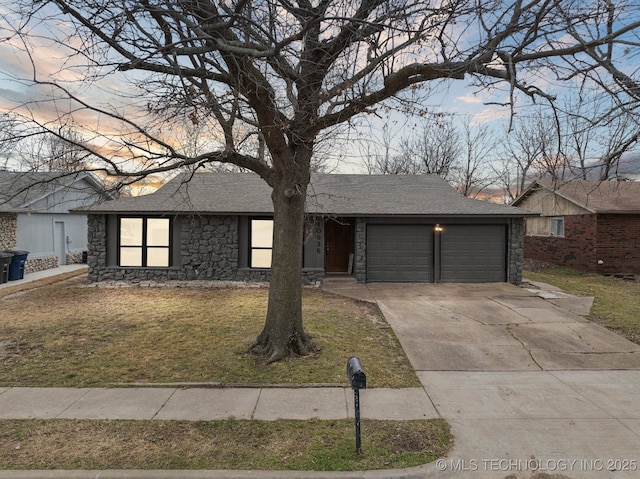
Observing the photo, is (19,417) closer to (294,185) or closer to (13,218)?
(294,185)

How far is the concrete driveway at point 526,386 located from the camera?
3387 millimetres

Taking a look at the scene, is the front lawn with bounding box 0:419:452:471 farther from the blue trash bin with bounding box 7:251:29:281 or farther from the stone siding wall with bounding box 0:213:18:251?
the stone siding wall with bounding box 0:213:18:251

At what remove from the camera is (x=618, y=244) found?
16047mm

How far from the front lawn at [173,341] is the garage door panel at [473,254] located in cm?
483

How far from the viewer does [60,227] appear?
18.1 meters

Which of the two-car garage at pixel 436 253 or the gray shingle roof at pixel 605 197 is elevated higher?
the gray shingle roof at pixel 605 197

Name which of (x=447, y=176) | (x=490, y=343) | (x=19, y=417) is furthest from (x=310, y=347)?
(x=447, y=176)

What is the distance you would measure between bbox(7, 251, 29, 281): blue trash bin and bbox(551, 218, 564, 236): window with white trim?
24515mm

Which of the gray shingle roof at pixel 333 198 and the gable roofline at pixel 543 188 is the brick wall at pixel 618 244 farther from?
the gray shingle roof at pixel 333 198

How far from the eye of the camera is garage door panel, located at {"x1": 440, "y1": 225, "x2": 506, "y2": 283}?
13.2 meters

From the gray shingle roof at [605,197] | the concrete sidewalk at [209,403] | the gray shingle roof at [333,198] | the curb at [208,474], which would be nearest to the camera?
the curb at [208,474]

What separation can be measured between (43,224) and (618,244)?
86.6 feet

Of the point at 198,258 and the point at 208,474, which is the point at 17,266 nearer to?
the point at 198,258

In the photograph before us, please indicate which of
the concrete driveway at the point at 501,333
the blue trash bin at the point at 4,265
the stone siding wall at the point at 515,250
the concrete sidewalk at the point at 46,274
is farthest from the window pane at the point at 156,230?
the stone siding wall at the point at 515,250
